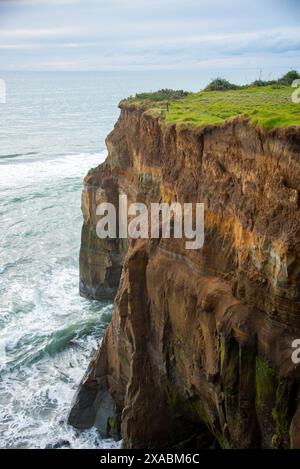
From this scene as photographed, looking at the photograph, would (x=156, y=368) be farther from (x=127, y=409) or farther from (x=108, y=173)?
(x=108, y=173)

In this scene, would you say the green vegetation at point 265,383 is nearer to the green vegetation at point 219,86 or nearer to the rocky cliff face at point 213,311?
the rocky cliff face at point 213,311

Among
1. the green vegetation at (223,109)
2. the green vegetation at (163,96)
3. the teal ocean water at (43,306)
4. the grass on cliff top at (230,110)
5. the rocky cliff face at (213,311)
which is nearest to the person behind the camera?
the rocky cliff face at (213,311)

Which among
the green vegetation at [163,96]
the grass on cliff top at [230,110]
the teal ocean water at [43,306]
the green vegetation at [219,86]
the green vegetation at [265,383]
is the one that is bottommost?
the teal ocean water at [43,306]

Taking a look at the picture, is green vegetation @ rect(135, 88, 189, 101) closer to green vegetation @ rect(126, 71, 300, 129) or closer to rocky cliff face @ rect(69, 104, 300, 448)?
green vegetation @ rect(126, 71, 300, 129)

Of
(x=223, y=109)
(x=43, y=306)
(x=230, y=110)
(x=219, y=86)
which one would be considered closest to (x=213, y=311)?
(x=230, y=110)

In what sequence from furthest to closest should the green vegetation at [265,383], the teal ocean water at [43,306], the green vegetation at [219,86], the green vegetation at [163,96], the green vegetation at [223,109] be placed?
the green vegetation at [219,86] < the green vegetation at [163,96] < the teal ocean water at [43,306] < the green vegetation at [223,109] < the green vegetation at [265,383]

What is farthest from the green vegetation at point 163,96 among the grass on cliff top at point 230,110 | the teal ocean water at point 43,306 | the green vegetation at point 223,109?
the teal ocean water at point 43,306

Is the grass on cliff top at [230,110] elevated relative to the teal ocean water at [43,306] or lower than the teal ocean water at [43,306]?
elevated

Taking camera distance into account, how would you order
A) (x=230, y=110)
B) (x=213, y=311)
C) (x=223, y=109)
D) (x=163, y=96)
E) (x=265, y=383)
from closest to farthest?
(x=265, y=383) → (x=213, y=311) → (x=230, y=110) → (x=223, y=109) → (x=163, y=96)

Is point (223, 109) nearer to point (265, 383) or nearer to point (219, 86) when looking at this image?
point (265, 383)

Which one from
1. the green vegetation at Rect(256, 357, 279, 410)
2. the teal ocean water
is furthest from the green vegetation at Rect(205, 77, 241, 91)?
the green vegetation at Rect(256, 357, 279, 410)
